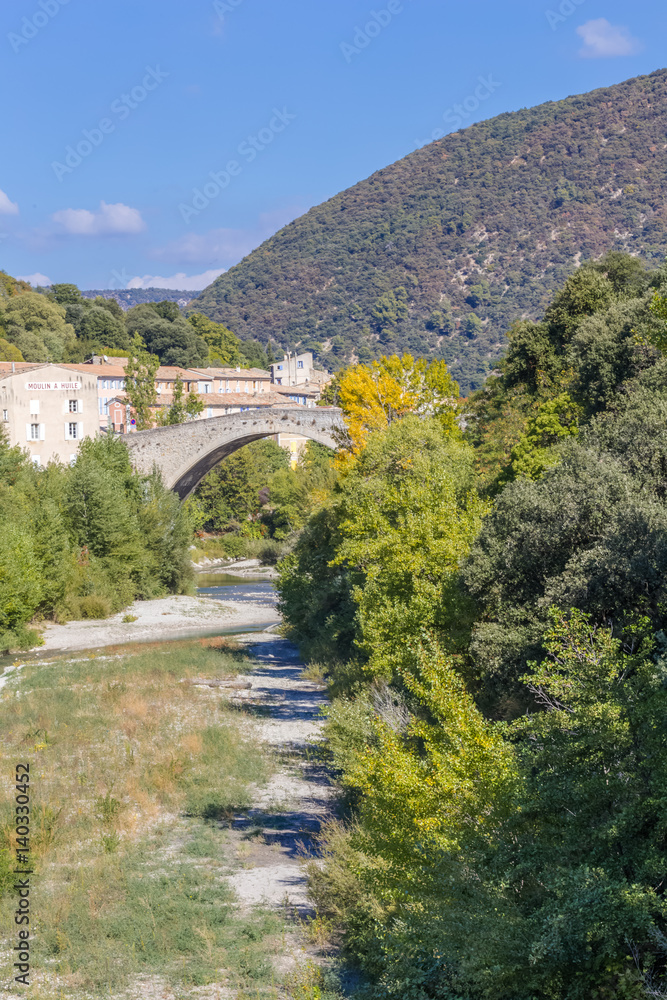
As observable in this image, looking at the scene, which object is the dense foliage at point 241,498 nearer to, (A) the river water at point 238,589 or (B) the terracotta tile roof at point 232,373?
(A) the river water at point 238,589

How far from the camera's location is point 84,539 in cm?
3672

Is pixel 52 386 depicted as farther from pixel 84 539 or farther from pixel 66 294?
pixel 66 294

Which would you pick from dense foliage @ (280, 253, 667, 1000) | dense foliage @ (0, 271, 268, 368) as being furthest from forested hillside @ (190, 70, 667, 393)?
dense foliage @ (280, 253, 667, 1000)

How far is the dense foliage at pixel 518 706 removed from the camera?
605 centimetres

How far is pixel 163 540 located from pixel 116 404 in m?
28.6

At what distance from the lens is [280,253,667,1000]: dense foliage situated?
6051 mm

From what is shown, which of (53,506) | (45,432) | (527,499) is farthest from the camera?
(45,432)

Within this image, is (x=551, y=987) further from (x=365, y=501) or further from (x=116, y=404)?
(x=116, y=404)

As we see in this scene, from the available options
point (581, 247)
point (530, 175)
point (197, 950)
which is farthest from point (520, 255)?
point (197, 950)

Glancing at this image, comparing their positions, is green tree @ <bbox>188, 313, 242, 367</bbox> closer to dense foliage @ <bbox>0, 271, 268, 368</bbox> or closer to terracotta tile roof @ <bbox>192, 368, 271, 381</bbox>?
dense foliage @ <bbox>0, 271, 268, 368</bbox>

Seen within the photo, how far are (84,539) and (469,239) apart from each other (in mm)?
119908

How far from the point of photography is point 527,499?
12828mm

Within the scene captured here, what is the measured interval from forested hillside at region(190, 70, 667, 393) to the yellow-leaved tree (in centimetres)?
8671

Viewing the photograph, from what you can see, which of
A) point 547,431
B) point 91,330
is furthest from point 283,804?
point 91,330
